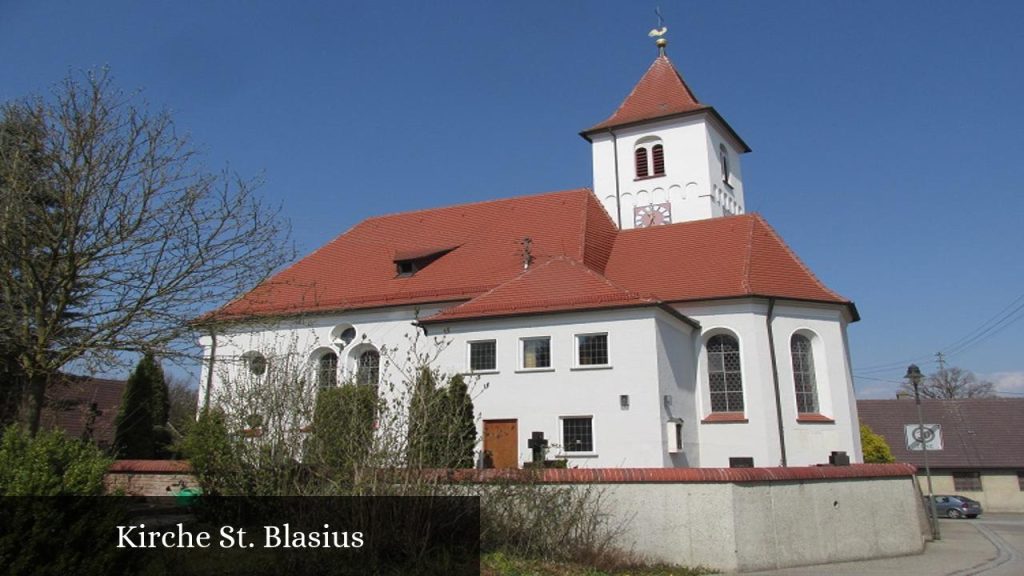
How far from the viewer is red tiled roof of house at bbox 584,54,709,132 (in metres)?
28.9

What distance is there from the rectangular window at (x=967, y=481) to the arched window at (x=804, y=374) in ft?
89.1

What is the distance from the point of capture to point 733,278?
2148 centimetres

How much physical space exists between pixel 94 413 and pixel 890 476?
20.5 m

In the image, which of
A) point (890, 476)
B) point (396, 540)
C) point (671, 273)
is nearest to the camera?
point (396, 540)

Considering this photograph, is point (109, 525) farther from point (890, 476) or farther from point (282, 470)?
point (890, 476)

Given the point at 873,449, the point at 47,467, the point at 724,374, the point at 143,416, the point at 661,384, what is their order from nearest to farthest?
1. the point at 47,467
2. the point at 661,384
3. the point at 724,374
4. the point at 143,416
5. the point at 873,449

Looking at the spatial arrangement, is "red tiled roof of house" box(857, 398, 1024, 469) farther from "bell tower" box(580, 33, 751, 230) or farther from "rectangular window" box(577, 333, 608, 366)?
"rectangular window" box(577, 333, 608, 366)

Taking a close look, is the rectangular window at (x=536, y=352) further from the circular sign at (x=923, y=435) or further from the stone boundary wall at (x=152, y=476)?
the circular sign at (x=923, y=435)

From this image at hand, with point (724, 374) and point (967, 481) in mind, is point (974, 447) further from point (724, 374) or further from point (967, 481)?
point (724, 374)

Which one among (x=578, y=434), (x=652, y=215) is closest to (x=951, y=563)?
(x=578, y=434)

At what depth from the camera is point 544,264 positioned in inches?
848

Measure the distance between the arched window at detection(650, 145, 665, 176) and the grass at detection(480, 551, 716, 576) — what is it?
1841cm

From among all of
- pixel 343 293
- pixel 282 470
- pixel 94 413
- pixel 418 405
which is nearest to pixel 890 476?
pixel 418 405

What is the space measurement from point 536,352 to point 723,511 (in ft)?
26.2
